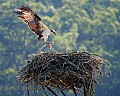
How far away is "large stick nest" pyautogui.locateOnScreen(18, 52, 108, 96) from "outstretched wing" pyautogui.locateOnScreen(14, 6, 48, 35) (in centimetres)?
67

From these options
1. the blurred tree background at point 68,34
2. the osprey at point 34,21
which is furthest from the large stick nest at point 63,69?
the blurred tree background at point 68,34

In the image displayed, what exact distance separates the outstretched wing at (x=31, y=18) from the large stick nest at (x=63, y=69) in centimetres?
67

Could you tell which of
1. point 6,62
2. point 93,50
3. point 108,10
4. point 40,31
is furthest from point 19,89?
point 40,31

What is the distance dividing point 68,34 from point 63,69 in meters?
26.3

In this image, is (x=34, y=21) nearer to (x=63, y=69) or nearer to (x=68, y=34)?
(x=63, y=69)

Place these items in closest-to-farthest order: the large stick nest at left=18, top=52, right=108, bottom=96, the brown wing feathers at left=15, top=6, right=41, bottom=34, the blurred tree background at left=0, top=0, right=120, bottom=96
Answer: the large stick nest at left=18, top=52, right=108, bottom=96 < the brown wing feathers at left=15, top=6, right=41, bottom=34 < the blurred tree background at left=0, top=0, right=120, bottom=96

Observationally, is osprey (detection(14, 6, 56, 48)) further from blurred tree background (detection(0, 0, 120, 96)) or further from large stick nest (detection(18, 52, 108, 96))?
blurred tree background (detection(0, 0, 120, 96))

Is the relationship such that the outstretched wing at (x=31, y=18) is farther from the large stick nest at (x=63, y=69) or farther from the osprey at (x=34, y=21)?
the large stick nest at (x=63, y=69)

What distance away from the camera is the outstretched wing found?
7.28m

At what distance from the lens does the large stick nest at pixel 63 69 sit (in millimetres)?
6641

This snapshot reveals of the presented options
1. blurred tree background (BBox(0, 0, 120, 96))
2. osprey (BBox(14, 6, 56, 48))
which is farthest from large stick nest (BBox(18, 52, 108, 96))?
blurred tree background (BBox(0, 0, 120, 96))

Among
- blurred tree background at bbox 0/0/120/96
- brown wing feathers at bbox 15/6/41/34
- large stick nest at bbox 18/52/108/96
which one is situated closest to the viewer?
large stick nest at bbox 18/52/108/96

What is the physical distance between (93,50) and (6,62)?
5.34m

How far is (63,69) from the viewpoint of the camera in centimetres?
662
